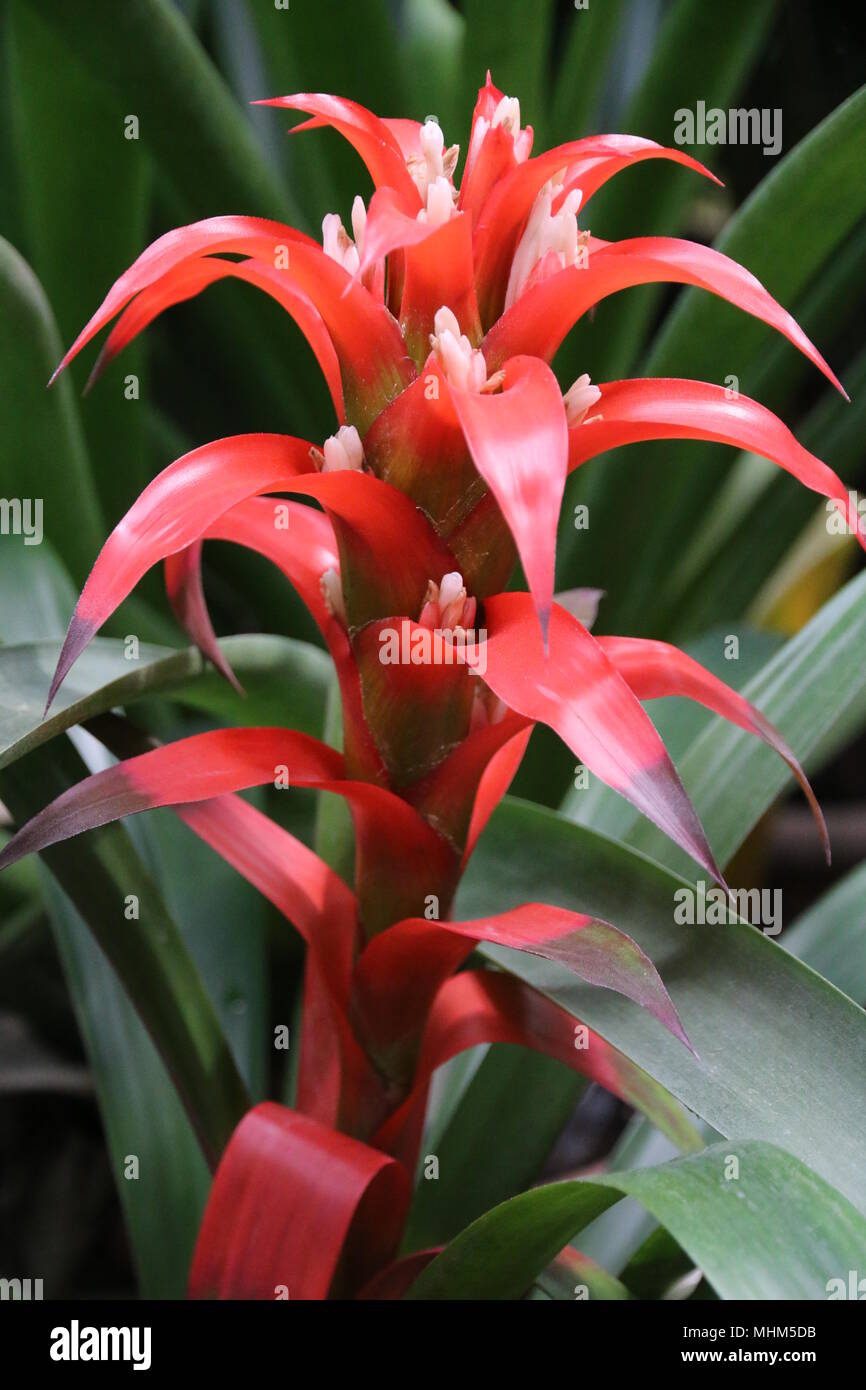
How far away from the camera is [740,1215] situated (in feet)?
1.29

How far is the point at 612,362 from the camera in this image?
3.13 ft

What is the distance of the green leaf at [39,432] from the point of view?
628 millimetres

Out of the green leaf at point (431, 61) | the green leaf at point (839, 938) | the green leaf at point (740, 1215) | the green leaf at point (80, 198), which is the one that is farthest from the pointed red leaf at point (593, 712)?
the green leaf at point (431, 61)

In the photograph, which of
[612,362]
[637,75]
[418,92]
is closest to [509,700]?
[612,362]

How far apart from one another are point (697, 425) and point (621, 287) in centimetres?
6

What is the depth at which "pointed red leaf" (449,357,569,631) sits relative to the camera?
35 cm

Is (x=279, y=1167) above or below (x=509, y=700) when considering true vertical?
below

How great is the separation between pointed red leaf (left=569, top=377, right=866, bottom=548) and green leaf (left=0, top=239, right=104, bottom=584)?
335mm

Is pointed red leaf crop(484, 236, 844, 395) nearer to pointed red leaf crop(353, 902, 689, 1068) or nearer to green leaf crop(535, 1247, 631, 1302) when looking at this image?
pointed red leaf crop(353, 902, 689, 1068)

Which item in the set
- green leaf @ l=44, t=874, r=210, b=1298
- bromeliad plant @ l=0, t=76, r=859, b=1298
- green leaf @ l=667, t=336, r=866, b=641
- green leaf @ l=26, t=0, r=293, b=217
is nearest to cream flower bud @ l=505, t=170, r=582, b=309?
bromeliad plant @ l=0, t=76, r=859, b=1298

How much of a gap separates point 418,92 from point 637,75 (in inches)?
12.9
